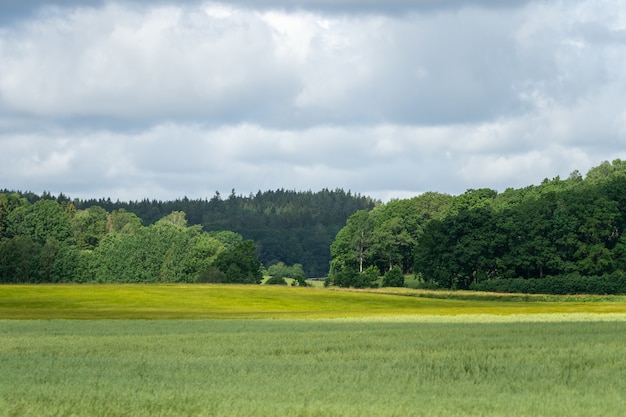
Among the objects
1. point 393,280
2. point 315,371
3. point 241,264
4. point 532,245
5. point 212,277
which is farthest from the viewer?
point 241,264

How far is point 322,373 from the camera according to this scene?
24.6 metres

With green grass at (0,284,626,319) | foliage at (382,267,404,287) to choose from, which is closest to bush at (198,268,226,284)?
foliage at (382,267,404,287)

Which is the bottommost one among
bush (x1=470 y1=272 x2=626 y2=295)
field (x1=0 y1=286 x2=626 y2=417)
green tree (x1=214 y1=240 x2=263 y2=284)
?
field (x1=0 y1=286 x2=626 y2=417)

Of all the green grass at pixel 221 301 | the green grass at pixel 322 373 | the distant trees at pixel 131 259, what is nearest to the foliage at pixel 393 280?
the distant trees at pixel 131 259

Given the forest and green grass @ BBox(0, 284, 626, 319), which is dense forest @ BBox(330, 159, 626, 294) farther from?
green grass @ BBox(0, 284, 626, 319)

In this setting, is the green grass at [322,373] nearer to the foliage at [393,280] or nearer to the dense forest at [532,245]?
the dense forest at [532,245]

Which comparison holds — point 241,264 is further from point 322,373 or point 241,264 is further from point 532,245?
point 322,373

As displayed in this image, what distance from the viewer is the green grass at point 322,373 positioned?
18.7 m

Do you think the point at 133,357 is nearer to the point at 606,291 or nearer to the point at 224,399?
the point at 224,399

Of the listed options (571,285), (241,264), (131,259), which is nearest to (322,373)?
(571,285)

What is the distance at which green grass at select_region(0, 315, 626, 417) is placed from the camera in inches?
738

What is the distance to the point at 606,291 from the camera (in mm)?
120062

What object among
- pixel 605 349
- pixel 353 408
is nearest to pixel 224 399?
pixel 353 408

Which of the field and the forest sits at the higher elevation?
the forest
